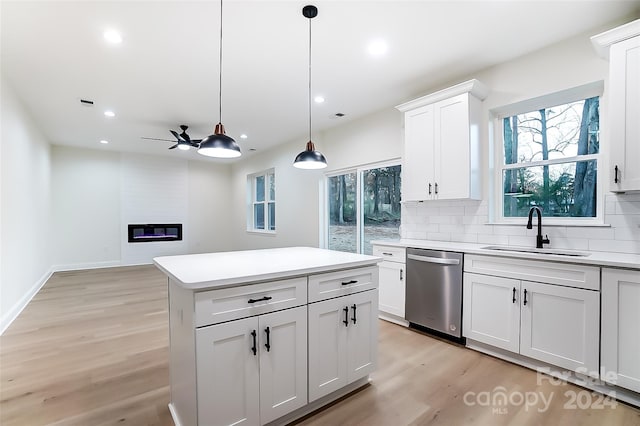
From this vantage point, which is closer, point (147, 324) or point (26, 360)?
point (26, 360)

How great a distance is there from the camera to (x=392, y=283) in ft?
11.2

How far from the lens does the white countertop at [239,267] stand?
1.48 meters

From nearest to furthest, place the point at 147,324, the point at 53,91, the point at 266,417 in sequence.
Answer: the point at 266,417 < the point at 147,324 < the point at 53,91

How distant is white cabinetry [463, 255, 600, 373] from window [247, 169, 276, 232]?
15.9 feet

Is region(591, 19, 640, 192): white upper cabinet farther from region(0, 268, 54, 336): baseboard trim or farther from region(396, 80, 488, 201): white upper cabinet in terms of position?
region(0, 268, 54, 336): baseboard trim

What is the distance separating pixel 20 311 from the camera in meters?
3.86

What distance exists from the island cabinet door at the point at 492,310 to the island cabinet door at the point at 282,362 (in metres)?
1.76

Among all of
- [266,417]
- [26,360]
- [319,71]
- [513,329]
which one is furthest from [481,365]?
[26,360]

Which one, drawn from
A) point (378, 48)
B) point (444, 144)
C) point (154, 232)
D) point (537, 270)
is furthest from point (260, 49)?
point (154, 232)

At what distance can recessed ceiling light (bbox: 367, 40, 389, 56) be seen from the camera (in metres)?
2.66

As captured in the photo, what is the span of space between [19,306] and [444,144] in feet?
18.5

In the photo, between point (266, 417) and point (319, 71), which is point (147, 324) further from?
point (319, 71)

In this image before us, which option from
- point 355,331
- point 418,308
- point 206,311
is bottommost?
point 418,308

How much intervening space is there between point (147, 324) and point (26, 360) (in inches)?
40.3
